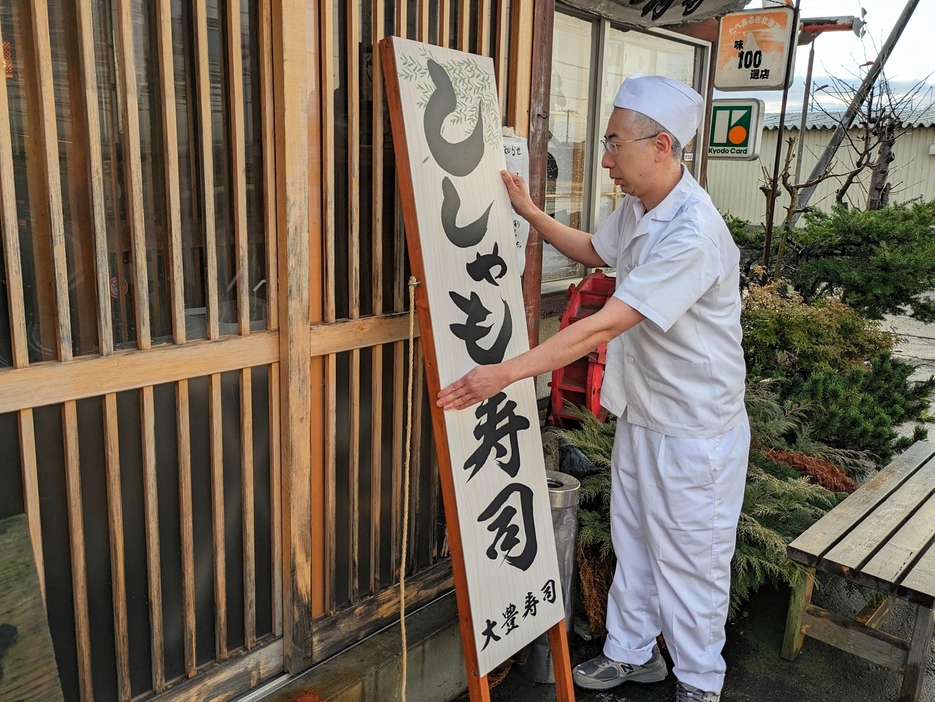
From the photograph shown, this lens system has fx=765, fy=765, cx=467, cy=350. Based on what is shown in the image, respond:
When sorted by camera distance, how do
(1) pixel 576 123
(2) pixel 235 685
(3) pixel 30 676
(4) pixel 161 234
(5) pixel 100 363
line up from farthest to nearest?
(1) pixel 576 123, (2) pixel 235 685, (4) pixel 161 234, (5) pixel 100 363, (3) pixel 30 676

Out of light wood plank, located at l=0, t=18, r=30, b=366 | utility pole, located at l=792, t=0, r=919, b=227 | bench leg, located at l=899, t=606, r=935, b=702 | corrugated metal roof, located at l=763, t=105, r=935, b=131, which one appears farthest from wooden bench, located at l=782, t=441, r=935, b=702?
corrugated metal roof, located at l=763, t=105, r=935, b=131

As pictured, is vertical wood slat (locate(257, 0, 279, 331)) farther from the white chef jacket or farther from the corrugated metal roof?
the corrugated metal roof

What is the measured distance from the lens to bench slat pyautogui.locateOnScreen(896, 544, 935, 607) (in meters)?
3.36

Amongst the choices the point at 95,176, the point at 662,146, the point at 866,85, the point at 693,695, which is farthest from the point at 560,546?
the point at 866,85

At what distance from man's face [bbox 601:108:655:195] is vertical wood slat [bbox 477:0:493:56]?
738 mm

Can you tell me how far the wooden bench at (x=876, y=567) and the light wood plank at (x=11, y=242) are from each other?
3.38 meters

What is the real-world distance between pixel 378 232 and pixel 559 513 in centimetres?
156

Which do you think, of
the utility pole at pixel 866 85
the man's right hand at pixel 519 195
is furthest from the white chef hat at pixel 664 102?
the utility pole at pixel 866 85

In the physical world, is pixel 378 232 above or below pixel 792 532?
above

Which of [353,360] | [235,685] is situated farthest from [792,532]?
[235,685]

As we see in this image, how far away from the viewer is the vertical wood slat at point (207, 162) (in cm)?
241

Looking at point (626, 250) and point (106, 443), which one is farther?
point (626, 250)

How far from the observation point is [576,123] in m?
6.05

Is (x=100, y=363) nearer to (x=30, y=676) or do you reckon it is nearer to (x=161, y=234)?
(x=161, y=234)
